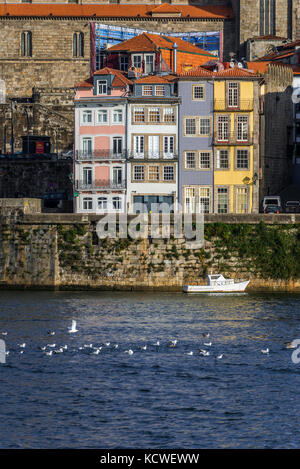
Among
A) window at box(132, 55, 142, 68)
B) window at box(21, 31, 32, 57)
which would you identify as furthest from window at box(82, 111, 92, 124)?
window at box(21, 31, 32, 57)

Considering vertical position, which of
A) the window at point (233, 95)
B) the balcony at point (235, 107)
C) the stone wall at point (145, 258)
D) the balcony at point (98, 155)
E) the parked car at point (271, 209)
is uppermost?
the window at point (233, 95)

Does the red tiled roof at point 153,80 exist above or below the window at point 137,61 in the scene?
below

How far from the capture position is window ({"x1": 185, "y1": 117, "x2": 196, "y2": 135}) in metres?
79.4

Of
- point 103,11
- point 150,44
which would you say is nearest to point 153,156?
point 150,44

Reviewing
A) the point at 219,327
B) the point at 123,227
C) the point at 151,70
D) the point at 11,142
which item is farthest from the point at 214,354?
the point at 11,142

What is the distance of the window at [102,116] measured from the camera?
80.4 m

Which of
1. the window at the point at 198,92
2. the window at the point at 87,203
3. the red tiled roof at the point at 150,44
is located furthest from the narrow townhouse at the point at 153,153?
the red tiled roof at the point at 150,44

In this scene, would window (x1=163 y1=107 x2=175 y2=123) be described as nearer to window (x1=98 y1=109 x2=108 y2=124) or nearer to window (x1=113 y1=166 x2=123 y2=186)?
window (x1=98 y1=109 x2=108 y2=124)

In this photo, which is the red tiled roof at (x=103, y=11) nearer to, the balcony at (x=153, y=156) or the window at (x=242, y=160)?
the balcony at (x=153, y=156)

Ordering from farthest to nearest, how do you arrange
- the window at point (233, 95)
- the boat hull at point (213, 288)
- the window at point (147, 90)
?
the window at point (147, 90) < the window at point (233, 95) < the boat hull at point (213, 288)

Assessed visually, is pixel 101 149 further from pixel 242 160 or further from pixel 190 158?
pixel 242 160

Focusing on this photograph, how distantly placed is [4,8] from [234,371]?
292 feet

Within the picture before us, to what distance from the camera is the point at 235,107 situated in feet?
261

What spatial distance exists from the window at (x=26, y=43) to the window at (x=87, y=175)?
49.4 meters
